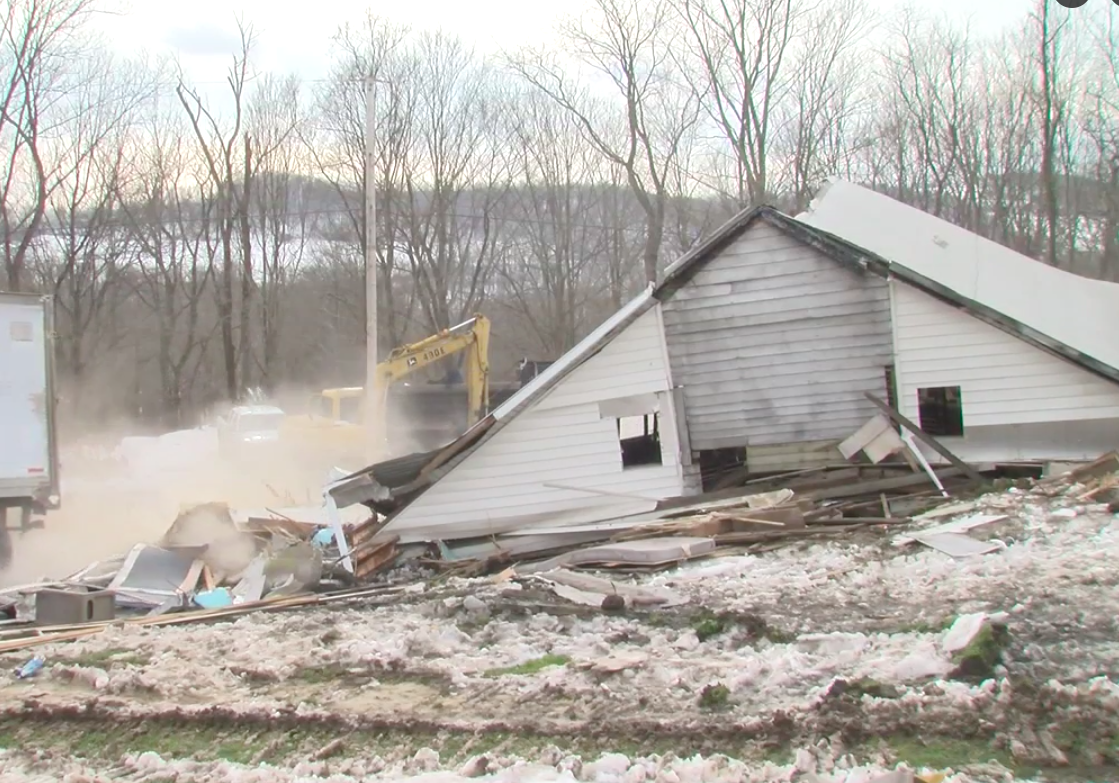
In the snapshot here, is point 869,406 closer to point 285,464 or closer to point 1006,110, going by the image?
point 285,464

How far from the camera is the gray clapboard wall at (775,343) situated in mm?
13383

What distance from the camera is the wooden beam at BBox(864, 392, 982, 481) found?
41.4ft

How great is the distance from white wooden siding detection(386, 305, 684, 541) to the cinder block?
13.1ft

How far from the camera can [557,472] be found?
44.7ft

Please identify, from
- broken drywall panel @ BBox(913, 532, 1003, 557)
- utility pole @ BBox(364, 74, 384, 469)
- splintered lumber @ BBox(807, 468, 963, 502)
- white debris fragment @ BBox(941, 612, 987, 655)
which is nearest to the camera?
white debris fragment @ BBox(941, 612, 987, 655)

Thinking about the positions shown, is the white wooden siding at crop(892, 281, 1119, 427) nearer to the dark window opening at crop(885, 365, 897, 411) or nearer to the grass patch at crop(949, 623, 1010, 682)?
the dark window opening at crop(885, 365, 897, 411)

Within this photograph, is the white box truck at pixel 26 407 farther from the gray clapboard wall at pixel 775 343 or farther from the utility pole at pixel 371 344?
the gray clapboard wall at pixel 775 343

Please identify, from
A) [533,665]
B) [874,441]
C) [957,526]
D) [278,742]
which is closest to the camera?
[278,742]

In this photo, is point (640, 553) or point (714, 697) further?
point (640, 553)

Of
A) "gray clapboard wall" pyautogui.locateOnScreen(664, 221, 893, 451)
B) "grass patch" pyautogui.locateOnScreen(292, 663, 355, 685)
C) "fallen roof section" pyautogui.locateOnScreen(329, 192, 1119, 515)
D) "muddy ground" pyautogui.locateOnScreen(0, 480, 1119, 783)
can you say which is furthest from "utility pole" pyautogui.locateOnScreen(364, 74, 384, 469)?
"grass patch" pyautogui.locateOnScreen(292, 663, 355, 685)

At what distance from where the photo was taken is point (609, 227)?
47.6 meters

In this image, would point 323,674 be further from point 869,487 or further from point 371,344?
point 371,344

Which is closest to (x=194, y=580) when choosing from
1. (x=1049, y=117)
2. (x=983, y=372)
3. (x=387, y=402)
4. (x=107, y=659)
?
(x=107, y=659)

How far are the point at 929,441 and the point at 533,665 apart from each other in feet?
25.9
